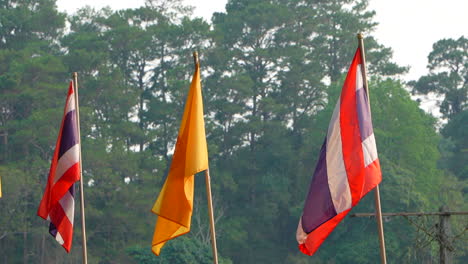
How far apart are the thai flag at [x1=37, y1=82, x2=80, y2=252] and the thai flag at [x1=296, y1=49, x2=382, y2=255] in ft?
14.4

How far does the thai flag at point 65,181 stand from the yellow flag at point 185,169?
2199 mm

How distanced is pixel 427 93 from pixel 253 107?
45.3ft

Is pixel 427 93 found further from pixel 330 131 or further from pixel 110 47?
pixel 330 131

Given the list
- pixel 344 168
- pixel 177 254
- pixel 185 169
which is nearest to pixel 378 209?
pixel 344 168

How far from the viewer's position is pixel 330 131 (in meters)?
11.2

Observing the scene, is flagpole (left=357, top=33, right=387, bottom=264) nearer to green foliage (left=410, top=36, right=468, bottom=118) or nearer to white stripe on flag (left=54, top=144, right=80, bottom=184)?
white stripe on flag (left=54, top=144, right=80, bottom=184)

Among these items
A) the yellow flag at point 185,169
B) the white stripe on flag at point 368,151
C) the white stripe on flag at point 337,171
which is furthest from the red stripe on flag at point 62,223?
the white stripe on flag at point 368,151

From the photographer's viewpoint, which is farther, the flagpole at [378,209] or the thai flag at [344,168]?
the thai flag at [344,168]

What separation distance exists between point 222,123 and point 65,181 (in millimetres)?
42613

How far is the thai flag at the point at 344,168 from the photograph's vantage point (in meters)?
10.9

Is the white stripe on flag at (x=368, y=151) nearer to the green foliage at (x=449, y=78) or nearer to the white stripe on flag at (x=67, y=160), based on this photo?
the white stripe on flag at (x=67, y=160)

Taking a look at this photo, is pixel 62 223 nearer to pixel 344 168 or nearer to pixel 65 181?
pixel 65 181

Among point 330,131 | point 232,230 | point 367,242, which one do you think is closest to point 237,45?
point 232,230

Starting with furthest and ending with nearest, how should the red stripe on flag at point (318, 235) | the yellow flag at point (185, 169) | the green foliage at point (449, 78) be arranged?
1. the green foliage at point (449, 78)
2. the yellow flag at point (185, 169)
3. the red stripe on flag at point (318, 235)
